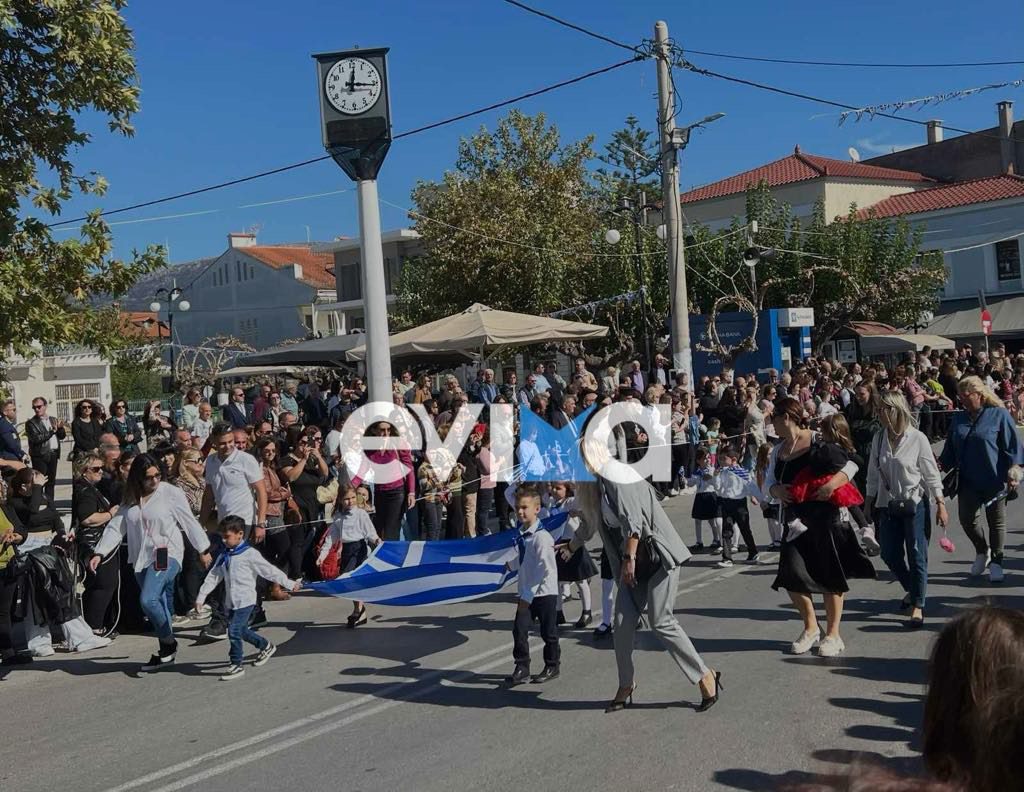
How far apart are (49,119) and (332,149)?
342cm

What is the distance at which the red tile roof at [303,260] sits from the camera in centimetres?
7038

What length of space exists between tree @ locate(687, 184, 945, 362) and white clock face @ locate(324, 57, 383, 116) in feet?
79.0

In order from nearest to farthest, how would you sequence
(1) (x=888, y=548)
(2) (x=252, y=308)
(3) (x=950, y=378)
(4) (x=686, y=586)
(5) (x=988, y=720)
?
(5) (x=988, y=720) → (1) (x=888, y=548) → (4) (x=686, y=586) → (3) (x=950, y=378) → (2) (x=252, y=308)

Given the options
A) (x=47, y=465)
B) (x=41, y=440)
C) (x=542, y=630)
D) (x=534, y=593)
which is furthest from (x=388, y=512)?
(x=47, y=465)

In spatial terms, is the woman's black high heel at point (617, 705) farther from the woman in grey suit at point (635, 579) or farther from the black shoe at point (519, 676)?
the black shoe at point (519, 676)

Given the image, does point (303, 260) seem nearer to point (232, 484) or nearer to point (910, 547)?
point (232, 484)

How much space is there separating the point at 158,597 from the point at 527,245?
95.6 ft

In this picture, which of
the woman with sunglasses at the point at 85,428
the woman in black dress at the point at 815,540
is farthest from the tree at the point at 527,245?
the woman in black dress at the point at 815,540

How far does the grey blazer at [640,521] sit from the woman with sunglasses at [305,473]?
571 centimetres

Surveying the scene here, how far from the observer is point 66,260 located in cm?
1259

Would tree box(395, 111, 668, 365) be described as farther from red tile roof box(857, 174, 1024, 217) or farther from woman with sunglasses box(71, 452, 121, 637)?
woman with sunglasses box(71, 452, 121, 637)

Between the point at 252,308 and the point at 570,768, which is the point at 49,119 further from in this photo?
the point at 252,308

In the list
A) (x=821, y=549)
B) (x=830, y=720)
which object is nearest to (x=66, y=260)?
(x=821, y=549)

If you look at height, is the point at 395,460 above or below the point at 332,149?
below
